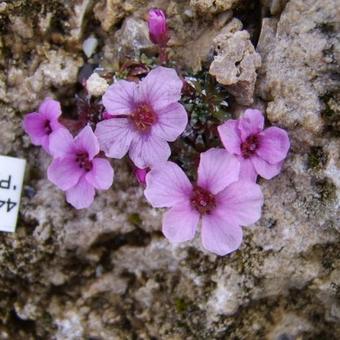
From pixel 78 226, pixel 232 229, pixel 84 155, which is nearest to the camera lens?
pixel 232 229

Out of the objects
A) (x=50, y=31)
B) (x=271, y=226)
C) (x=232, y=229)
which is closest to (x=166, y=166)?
(x=232, y=229)

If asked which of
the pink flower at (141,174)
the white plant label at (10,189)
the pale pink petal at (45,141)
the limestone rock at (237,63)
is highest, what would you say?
the limestone rock at (237,63)

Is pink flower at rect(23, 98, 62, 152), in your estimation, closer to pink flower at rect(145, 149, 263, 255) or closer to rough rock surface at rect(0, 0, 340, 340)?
rough rock surface at rect(0, 0, 340, 340)

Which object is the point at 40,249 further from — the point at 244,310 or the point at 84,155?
the point at 244,310

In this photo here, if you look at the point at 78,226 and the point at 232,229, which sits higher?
the point at 232,229

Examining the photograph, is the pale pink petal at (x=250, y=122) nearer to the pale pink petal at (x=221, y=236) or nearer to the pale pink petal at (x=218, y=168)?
the pale pink petal at (x=218, y=168)

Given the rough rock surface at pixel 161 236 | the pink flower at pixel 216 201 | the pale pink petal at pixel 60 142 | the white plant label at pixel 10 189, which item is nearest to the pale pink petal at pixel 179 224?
the pink flower at pixel 216 201
